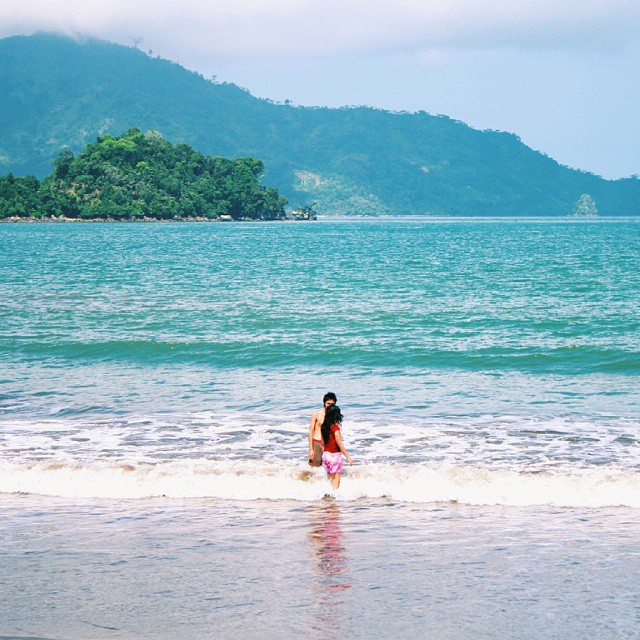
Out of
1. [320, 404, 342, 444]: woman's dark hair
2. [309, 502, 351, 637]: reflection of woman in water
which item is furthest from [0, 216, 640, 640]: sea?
[320, 404, 342, 444]: woman's dark hair

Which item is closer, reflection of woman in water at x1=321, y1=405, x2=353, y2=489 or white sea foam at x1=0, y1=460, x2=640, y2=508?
white sea foam at x1=0, y1=460, x2=640, y2=508

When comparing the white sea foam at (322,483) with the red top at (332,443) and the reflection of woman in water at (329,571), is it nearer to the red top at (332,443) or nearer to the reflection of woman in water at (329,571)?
the red top at (332,443)

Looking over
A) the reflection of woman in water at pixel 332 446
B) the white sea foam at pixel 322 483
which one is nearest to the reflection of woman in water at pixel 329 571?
the reflection of woman in water at pixel 332 446

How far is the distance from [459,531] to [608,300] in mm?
29517

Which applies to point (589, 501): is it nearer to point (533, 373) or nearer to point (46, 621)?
point (46, 621)

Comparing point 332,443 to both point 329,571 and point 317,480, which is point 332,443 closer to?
point 317,480

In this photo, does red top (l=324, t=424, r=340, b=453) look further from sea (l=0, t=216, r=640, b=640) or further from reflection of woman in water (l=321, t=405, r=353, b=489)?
sea (l=0, t=216, r=640, b=640)

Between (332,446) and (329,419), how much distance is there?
340 millimetres

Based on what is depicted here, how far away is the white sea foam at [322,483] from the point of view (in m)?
10.4

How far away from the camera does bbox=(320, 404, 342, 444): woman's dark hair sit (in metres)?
11.0

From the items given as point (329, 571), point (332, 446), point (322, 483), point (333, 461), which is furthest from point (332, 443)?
point (329, 571)

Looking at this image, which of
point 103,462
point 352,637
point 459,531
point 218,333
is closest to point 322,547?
point 459,531

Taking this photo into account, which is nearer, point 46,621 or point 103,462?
point 46,621

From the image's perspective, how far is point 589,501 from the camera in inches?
402
